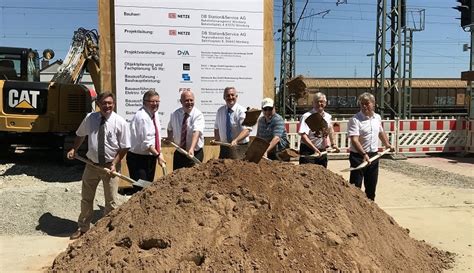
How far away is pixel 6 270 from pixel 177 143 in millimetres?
2316

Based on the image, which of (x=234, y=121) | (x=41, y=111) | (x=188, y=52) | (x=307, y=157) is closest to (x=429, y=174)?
(x=307, y=157)

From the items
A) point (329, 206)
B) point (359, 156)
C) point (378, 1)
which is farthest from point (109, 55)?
point (378, 1)

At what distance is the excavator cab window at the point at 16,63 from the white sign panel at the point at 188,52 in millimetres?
6404

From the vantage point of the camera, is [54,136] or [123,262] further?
[54,136]

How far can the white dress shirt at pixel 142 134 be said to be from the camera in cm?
562

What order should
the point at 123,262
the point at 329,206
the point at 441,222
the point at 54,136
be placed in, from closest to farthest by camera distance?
the point at 123,262, the point at 329,206, the point at 441,222, the point at 54,136

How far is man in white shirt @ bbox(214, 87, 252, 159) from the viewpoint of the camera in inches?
235

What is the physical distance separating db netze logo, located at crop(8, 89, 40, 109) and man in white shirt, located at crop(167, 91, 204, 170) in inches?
244

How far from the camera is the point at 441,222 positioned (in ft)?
21.2

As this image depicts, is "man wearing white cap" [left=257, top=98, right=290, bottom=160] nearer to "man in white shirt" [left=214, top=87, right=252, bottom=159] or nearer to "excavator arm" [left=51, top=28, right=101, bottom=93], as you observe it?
"man in white shirt" [left=214, top=87, right=252, bottom=159]

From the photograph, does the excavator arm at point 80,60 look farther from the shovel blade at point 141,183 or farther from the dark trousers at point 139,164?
the shovel blade at point 141,183

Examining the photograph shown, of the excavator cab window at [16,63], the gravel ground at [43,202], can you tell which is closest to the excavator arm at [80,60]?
the excavator cab window at [16,63]

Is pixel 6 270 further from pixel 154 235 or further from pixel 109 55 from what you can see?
pixel 109 55

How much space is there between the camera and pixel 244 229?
3797mm
